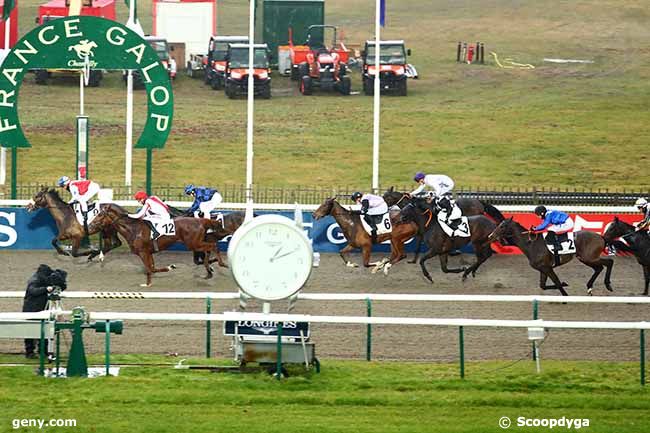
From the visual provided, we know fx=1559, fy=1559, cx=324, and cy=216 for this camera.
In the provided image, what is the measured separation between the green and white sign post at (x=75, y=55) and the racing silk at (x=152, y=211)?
2.96 m

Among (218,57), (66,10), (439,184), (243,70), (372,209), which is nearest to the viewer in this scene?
(372,209)

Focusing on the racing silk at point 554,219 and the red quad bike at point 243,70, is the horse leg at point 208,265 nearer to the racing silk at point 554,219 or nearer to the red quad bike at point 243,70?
the racing silk at point 554,219

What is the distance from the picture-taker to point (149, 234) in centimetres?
2334

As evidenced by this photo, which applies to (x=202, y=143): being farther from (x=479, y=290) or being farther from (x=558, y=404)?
(x=558, y=404)

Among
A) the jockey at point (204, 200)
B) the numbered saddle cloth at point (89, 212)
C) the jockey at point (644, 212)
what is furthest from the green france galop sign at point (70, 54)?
the jockey at point (644, 212)

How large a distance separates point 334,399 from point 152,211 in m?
8.99

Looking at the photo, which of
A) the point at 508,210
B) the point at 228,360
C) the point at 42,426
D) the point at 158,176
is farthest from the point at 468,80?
the point at 42,426

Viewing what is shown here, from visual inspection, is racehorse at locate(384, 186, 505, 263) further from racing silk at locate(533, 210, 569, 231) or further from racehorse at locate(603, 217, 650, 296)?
racing silk at locate(533, 210, 569, 231)

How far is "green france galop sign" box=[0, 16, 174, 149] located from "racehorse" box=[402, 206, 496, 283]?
5169 mm

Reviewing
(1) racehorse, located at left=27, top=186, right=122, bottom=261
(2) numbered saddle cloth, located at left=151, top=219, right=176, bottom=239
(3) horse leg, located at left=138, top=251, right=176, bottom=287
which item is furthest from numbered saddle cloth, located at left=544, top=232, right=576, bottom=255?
(1) racehorse, located at left=27, top=186, right=122, bottom=261

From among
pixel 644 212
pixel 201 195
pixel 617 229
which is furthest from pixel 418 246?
pixel 644 212

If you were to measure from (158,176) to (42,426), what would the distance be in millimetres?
20186

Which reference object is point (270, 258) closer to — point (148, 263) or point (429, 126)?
point (148, 263)

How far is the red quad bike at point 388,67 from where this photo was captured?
4153 cm
